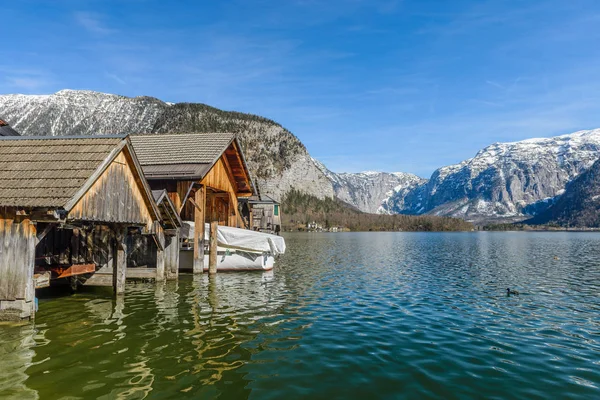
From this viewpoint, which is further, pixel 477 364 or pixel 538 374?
pixel 477 364

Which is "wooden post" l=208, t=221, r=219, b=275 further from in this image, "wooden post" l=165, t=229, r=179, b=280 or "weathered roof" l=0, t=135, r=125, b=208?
"weathered roof" l=0, t=135, r=125, b=208

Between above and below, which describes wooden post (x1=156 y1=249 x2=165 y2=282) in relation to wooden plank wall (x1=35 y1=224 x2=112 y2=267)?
below

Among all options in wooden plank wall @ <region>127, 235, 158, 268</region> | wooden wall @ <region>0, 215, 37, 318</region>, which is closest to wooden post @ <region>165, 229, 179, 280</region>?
wooden plank wall @ <region>127, 235, 158, 268</region>

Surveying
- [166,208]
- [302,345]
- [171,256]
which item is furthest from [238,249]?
[302,345]

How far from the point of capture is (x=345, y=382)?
864 centimetres

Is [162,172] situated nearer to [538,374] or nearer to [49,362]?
[49,362]

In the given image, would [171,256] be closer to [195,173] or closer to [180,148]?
[195,173]

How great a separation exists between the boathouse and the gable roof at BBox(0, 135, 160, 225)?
8961mm

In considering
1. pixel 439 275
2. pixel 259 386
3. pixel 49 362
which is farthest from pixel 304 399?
pixel 439 275

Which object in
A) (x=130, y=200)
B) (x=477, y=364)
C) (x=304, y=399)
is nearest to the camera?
(x=304, y=399)

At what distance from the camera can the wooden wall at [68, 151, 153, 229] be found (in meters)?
13.5

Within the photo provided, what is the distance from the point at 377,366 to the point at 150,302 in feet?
36.5

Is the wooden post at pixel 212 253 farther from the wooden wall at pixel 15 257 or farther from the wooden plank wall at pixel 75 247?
the wooden wall at pixel 15 257

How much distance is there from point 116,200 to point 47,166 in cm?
271
